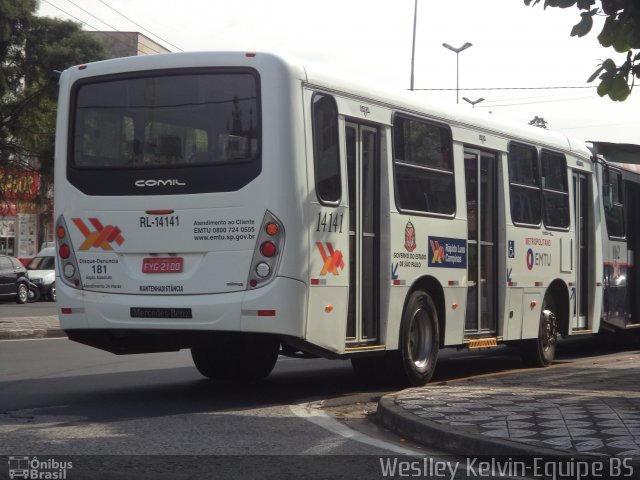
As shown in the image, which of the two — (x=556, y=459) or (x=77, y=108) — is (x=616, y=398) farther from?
(x=77, y=108)

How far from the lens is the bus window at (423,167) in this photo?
11.5 m

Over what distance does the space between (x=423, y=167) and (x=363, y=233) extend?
4.56 feet

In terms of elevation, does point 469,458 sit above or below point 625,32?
below

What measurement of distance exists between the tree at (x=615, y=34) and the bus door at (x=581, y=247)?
680 cm

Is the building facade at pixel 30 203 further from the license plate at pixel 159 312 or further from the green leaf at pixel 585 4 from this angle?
the green leaf at pixel 585 4

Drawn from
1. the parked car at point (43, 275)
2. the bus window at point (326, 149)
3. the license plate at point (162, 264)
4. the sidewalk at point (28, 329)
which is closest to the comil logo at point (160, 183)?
the license plate at point (162, 264)

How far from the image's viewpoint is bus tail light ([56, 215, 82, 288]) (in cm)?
1034

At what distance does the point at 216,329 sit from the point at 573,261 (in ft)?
24.4

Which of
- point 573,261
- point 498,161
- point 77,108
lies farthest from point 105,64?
point 573,261

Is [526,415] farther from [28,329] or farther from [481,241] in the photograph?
[28,329]

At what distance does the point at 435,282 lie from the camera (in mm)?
12094

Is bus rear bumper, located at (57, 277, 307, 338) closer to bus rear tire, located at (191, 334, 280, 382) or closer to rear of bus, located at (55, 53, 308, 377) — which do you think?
rear of bus, located at (55, 53, 308, 377)

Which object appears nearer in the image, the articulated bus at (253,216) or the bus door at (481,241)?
the articulated bus at (253,216)

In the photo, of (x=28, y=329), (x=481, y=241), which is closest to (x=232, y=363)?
(x=481, y=241)
